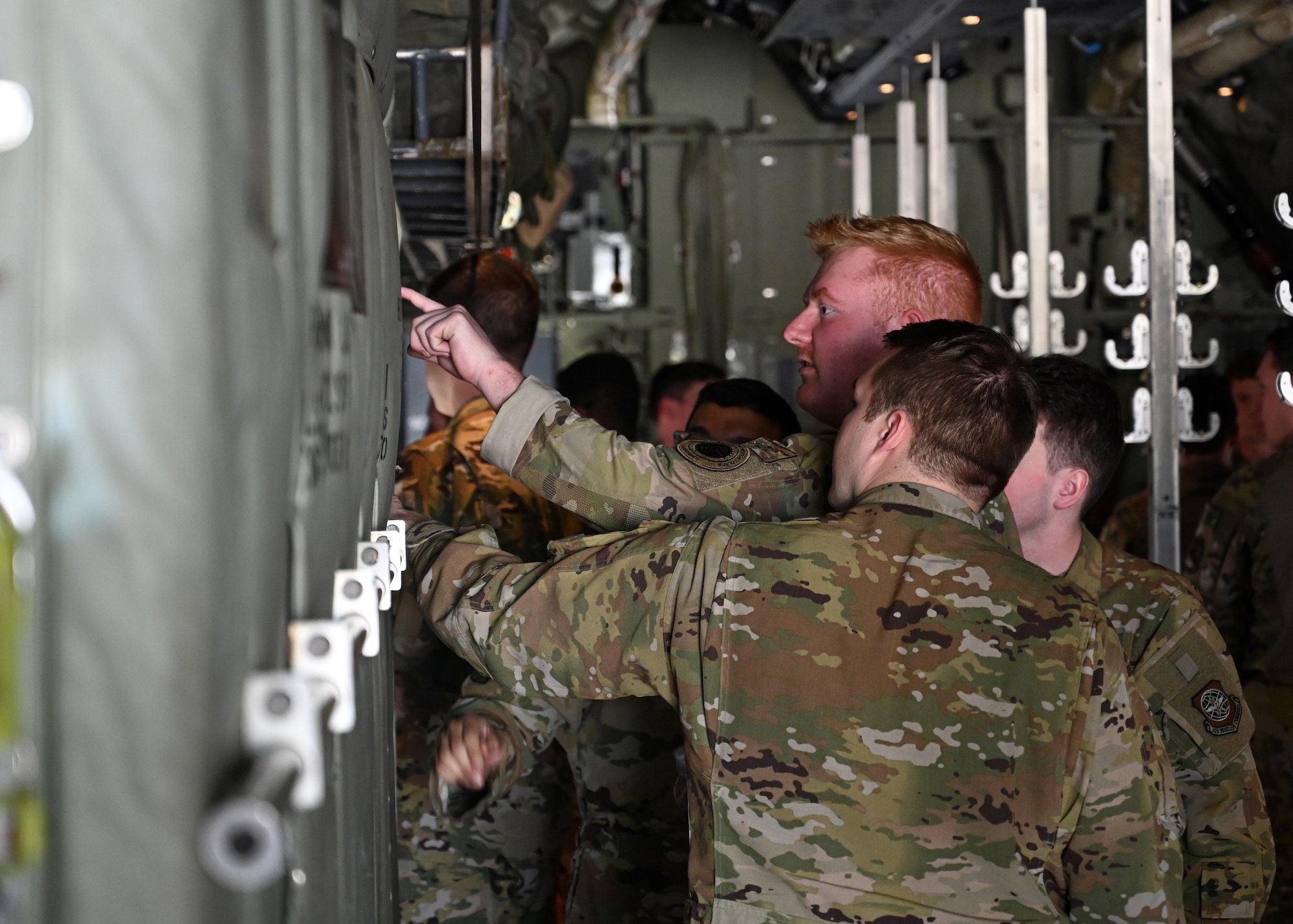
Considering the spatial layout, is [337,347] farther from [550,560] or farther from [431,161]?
[431,161]

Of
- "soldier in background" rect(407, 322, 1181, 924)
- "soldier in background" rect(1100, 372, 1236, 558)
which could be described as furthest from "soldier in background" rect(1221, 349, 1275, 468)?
"soldier in background" rect(407, 322, 1181, 924)

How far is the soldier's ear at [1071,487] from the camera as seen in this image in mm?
2303

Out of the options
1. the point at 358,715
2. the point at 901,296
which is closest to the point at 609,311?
the point at 901,296

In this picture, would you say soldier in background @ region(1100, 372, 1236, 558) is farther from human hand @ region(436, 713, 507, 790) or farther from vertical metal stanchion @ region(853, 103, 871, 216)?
human hand @ region(436, 713, 507, 790)

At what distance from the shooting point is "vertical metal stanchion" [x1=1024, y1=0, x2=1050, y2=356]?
3875 millimetres

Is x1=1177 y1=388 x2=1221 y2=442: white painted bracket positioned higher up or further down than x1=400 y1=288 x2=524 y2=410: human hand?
further down

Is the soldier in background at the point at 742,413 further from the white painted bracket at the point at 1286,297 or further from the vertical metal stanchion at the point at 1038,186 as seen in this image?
the vertical metal stanchion at the point at 1038,186

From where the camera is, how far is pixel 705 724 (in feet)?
4.99

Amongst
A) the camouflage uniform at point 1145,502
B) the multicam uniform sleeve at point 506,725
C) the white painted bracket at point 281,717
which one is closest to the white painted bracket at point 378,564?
the white painted bracket at point 281,717

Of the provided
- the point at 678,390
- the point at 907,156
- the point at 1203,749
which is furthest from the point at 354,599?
the point at 907,156

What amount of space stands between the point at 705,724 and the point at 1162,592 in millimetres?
1097

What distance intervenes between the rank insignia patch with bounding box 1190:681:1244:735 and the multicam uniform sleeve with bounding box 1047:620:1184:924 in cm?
68

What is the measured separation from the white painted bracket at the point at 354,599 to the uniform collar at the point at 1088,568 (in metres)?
1.53

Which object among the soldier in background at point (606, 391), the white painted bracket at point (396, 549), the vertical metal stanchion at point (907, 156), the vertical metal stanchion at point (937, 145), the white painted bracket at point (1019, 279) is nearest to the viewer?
the white painted bracket at point (396, 549)
